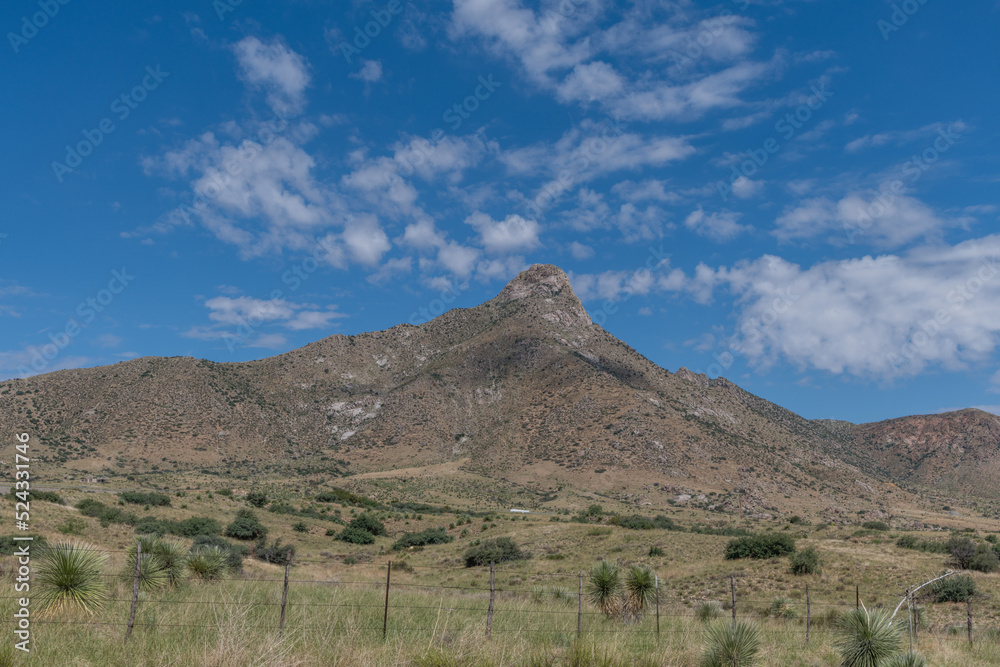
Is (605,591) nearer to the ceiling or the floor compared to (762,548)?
nearer to the ceiling

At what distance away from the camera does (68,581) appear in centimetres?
1011

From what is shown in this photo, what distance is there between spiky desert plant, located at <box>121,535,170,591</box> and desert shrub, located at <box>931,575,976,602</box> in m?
28.3

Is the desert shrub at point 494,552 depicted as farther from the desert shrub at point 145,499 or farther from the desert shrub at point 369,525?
the desert shrub at point 145,499

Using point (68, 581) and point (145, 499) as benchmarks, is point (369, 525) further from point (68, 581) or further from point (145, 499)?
point (68, 581)

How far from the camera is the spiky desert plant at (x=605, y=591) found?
656 inches

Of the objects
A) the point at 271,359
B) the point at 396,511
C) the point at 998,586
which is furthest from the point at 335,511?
the point at 271,359

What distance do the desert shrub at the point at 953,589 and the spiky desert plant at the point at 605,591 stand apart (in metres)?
16.4

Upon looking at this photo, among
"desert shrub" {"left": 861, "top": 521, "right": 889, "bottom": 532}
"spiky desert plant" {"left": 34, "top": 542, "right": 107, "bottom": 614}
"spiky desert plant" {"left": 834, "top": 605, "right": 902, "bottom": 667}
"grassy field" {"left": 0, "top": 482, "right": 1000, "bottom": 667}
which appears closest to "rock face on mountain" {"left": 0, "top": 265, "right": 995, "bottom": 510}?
"desert shrub" {"left": 861, "top": 521, "right": 889, "bottom": 532}

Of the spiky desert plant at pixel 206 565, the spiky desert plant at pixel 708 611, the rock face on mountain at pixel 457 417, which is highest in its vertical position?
the rock face on mountain at pixel 457 417

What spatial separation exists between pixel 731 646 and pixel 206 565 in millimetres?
13964

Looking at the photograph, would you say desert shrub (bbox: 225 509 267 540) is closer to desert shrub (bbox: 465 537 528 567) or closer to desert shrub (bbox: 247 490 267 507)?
desert shrub (bbox: 247 490 267 507)

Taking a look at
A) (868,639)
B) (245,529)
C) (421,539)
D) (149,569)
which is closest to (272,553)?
(245,529)

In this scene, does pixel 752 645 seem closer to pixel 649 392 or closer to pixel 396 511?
pixel 396 511

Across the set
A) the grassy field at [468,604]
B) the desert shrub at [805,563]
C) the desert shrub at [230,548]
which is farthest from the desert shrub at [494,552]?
the desert shrub at [805,563]
